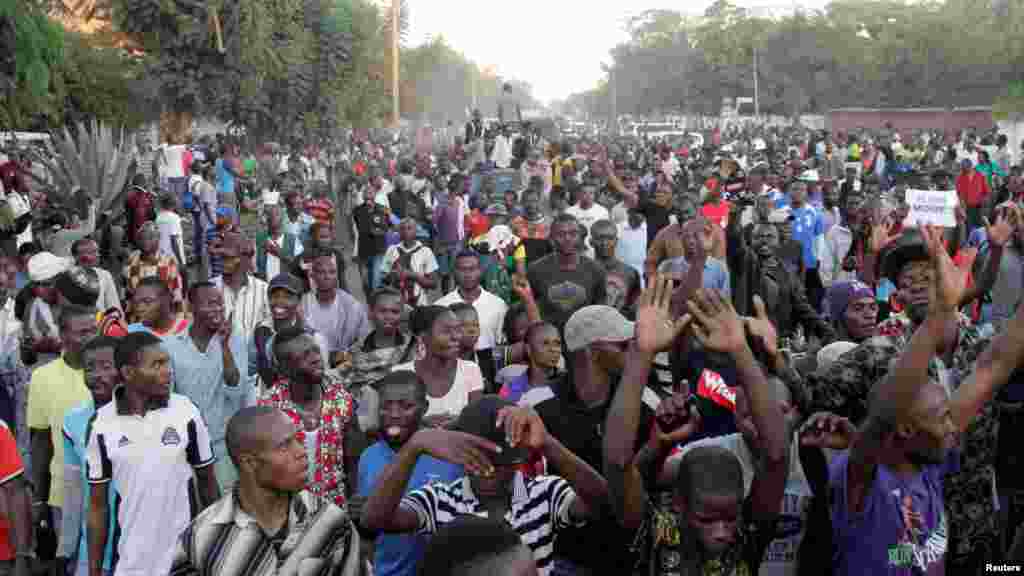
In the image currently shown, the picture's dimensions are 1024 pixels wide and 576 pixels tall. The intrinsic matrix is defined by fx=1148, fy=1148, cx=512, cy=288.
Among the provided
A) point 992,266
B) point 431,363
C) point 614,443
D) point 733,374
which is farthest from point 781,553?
point 992,266

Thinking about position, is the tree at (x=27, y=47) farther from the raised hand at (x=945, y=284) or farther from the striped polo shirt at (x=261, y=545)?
the raised hand at (x=945, y=284)

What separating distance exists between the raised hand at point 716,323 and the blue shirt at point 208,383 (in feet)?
9.97

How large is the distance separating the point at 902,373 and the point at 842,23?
62705 millimetres

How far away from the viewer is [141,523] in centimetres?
436

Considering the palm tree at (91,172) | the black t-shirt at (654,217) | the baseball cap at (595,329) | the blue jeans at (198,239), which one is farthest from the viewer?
the blue jeans at (198,239)

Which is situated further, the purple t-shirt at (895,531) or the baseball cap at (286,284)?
the baseball cap at (286,284)

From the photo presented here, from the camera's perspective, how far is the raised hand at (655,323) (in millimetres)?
3342

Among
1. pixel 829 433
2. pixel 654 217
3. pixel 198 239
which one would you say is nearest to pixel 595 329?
pixel 829 433

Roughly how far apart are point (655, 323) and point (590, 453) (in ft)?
2.42

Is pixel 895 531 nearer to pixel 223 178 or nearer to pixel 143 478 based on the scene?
pixel 143 478

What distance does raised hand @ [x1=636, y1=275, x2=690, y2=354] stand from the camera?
3342 millimetres

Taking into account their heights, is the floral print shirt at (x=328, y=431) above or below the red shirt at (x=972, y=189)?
below

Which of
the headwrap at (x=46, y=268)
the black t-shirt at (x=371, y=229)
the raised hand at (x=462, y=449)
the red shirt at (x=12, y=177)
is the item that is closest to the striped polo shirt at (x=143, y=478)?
the raised hand at (x=462, y=449)

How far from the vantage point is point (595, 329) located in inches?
159
